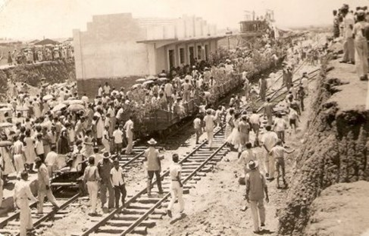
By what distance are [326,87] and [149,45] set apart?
50.0 ft

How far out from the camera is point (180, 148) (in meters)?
16.7

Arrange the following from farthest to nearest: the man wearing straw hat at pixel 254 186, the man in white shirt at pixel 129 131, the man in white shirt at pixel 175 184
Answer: the man in white shirt at pixel 129 131
the man in white shirt at pixel 175 184
the man wearing straw hat at pixel 254 186

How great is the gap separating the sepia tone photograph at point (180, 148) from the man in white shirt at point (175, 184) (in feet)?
0.09

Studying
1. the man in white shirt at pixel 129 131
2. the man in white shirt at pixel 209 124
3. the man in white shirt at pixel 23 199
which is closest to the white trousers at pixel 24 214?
the man in white shirt at pixel 23 199

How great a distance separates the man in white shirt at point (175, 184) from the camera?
1064cm

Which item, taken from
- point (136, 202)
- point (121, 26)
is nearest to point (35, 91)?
point (121, 26)

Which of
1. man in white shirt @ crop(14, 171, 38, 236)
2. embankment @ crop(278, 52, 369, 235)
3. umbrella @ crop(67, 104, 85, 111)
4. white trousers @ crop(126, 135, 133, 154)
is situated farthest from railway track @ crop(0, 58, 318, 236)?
embankment @ crop(278, 52, 369, 235)

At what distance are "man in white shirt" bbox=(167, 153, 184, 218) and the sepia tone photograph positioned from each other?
3 cm

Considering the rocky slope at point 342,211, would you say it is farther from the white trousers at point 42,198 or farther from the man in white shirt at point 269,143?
the white trousers at point 42,198

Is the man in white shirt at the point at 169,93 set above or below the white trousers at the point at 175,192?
above

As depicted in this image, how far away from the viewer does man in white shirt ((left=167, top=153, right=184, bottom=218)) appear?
10644 mm

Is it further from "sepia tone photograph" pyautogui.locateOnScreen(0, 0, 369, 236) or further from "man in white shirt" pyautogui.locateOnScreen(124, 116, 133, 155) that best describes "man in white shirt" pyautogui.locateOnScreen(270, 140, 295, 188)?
"man in white shirt" pyautogui.locateOnScreen(124, 116, 133, 155)

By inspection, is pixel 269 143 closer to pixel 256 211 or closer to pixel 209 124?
pixel 256 211

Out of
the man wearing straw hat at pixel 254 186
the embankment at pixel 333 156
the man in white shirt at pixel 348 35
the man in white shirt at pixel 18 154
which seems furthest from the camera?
the man in white shirt at pixel 18 154
